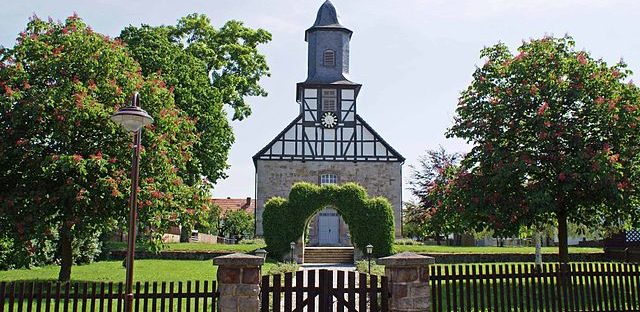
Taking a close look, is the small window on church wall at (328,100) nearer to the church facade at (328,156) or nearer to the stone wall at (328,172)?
the church facade at (328,156)

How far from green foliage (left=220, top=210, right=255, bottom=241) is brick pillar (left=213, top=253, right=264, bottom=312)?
47265 mm

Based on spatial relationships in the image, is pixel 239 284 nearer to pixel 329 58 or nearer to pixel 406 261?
pixel 406 261

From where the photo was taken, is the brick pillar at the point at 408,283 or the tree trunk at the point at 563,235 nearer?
the brick pillar at the point at 408,283

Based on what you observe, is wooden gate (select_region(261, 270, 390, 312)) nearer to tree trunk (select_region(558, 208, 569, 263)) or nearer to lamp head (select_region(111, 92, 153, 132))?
lamp head (select_region(111, 92, 153, 132))

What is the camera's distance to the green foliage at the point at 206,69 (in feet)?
74.9

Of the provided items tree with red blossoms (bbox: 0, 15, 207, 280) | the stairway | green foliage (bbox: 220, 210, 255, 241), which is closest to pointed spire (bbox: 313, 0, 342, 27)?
the stairway

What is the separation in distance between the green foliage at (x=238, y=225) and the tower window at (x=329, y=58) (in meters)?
22.4

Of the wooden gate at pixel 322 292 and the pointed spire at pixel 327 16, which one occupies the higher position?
the pointed spire at pixel 327 16

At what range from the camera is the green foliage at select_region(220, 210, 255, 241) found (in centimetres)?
5516

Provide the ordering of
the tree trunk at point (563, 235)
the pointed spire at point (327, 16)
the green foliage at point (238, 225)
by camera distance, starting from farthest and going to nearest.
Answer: the green foliage at point (238, 225) < the pointed spire at point (327, 16) < the tree trunk at point (563, 235)

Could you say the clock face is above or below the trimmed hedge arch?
above

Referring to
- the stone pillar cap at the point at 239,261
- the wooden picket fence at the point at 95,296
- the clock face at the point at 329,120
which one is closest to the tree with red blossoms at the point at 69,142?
the wooden picket fence at the point at 95,296

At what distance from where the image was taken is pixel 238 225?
181ft

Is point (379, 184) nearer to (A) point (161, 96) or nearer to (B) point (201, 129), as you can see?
(B) point (201, 129)
